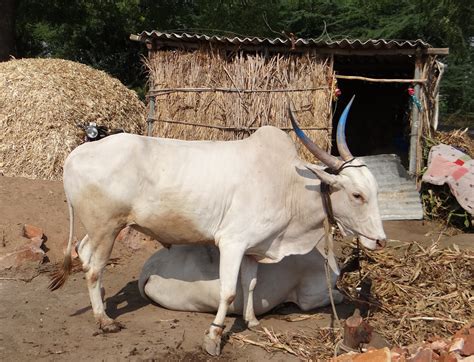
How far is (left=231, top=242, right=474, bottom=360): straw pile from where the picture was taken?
4.38 meters

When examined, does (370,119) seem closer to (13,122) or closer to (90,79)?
(90,79)

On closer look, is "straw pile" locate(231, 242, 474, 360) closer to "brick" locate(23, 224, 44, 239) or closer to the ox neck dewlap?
the ox neck dewlap

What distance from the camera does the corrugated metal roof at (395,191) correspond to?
831cm

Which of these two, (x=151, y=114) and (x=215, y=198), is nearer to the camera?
(x=215, y=198)

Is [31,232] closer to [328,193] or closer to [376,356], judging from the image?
[328,193]

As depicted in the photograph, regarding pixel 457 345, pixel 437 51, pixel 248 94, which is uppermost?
pixel 437 51

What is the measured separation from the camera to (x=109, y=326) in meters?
4.49

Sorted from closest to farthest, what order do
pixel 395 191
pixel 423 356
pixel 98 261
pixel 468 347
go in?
1. pixel 423 356
2. pixel 468 347
3. pixel 98 261
4. pixel 395 191

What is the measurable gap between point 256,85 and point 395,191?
2.37 meters

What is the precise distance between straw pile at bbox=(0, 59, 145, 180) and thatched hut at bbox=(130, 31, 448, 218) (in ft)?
4.84

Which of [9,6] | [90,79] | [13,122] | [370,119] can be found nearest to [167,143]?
[13,122]

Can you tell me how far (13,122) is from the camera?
9.40 meters

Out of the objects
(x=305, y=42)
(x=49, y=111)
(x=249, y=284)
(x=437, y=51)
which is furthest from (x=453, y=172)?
(x=49, y=111)

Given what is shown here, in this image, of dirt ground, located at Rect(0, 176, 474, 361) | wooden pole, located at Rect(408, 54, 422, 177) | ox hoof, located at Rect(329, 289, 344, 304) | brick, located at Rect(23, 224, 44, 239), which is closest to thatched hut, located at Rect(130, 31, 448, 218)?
wooden pole, located at Rect(408, 54, 422, 177)
